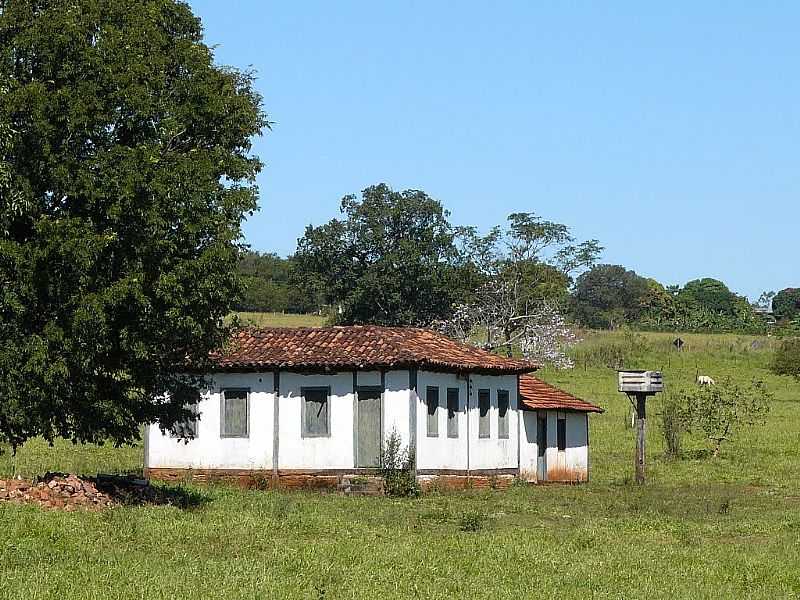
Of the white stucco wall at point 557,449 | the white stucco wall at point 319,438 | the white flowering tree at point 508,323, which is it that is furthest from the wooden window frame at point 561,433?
the white flowering tree at point 508,323

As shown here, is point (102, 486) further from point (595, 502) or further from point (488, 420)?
point (488, 420)

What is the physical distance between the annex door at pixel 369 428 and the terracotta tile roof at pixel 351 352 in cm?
90

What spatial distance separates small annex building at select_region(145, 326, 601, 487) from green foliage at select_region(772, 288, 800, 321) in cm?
11619

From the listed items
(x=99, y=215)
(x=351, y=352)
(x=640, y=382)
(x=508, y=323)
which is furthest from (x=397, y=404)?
(x=508, y=323)

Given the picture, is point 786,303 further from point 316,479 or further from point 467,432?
point 316,479

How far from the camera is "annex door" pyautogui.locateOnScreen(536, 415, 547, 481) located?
40625 mm

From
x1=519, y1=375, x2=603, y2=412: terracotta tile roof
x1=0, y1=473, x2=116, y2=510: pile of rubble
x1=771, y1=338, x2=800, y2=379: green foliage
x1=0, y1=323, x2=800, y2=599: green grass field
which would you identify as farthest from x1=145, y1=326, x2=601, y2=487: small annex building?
x1=771, y1=338, x2=800, y2=379: green foliage

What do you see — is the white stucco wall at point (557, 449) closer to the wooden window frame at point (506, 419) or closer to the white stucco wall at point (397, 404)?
the wooden window frame at point (506, 419)

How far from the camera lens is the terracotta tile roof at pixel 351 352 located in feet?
114

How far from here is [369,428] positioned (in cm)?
3500

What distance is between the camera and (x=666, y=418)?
46.9 meters

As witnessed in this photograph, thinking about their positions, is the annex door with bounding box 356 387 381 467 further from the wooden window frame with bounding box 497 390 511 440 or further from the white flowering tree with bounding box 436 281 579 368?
the white flowering tree with bounding box 436 281 579 368

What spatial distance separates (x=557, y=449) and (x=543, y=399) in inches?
65.6

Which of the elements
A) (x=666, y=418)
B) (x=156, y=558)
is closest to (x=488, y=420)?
(x=666, y=418)
